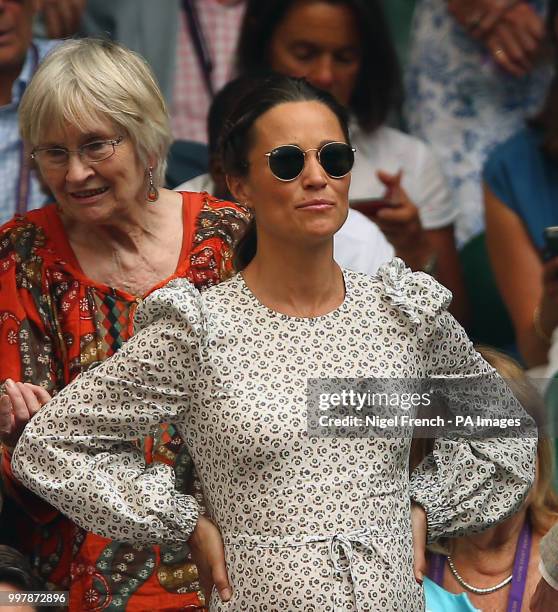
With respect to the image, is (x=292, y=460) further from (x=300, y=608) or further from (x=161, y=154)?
(x=161, y=154)

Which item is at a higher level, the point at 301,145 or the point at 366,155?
the point at 301,145

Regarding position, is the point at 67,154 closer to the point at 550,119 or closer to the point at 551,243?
the point at 551,243

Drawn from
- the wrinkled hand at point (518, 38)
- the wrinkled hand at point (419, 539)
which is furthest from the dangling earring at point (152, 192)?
the wrinkled hand at point (518, 38)

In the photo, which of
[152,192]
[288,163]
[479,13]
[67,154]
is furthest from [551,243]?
[479,13]

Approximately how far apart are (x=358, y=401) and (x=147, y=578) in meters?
0.79

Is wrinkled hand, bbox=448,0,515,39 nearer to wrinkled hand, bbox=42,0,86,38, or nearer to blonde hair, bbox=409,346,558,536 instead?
wrinkled hand, bbox=42,0,86,38

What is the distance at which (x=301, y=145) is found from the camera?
10.6 ft

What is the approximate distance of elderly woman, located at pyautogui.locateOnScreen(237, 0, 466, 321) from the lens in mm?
5168

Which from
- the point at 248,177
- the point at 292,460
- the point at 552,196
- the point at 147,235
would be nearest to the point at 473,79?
the point at 552,196

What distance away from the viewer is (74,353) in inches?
146

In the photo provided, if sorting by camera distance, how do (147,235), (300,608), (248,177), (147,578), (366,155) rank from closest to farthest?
1. (300,608)
2. (248,177)
3. (147,578)
4. (147,235)
5. (366,155)

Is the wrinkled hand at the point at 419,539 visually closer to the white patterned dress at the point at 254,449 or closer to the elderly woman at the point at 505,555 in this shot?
the white patterned dress at the point at 254,449

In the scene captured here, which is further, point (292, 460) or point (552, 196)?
point (552, 196)

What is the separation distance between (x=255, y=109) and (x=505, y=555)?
132 cm
